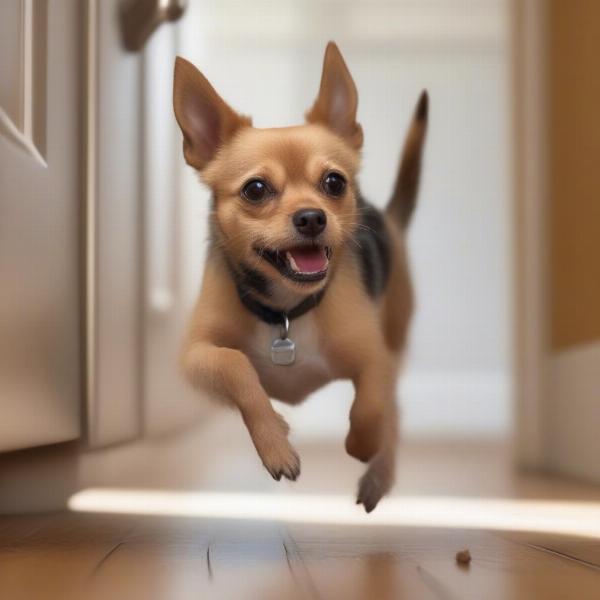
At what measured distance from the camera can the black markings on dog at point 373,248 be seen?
1001 mm

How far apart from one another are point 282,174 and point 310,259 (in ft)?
0.32

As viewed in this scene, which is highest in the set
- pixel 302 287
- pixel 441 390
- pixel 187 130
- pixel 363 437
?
pixel 187 130

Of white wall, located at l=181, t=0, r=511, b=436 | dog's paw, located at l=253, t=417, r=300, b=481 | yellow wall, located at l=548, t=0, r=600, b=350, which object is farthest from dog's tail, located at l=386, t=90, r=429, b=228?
yellow wall, located at l=548, t=0, r=600, b=350

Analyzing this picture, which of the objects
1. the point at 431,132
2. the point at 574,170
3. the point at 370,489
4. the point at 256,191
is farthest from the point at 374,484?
the point at 574,170

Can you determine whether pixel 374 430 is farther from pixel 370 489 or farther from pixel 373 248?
pixel 373 248

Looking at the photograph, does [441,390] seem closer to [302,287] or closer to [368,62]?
[368,62]

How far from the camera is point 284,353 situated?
35.2 inches

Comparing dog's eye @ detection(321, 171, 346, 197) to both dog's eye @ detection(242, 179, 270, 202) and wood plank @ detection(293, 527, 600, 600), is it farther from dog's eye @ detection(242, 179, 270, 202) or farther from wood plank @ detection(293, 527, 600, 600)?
wood plank @ detection(293, 527, 600, 600)

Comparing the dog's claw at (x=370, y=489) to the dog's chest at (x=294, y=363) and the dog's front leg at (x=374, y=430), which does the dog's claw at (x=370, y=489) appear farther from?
the dog's chest at (x=294, y=363)

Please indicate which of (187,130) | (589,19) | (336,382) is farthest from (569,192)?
(187,130)

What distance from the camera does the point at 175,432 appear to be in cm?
166

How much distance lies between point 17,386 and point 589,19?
5.15 feet

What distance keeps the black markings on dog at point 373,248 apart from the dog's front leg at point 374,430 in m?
0.09

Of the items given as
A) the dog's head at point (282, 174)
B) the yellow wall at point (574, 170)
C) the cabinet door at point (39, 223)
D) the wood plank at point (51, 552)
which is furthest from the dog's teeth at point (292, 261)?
the yellow wall at point (574, 170)
